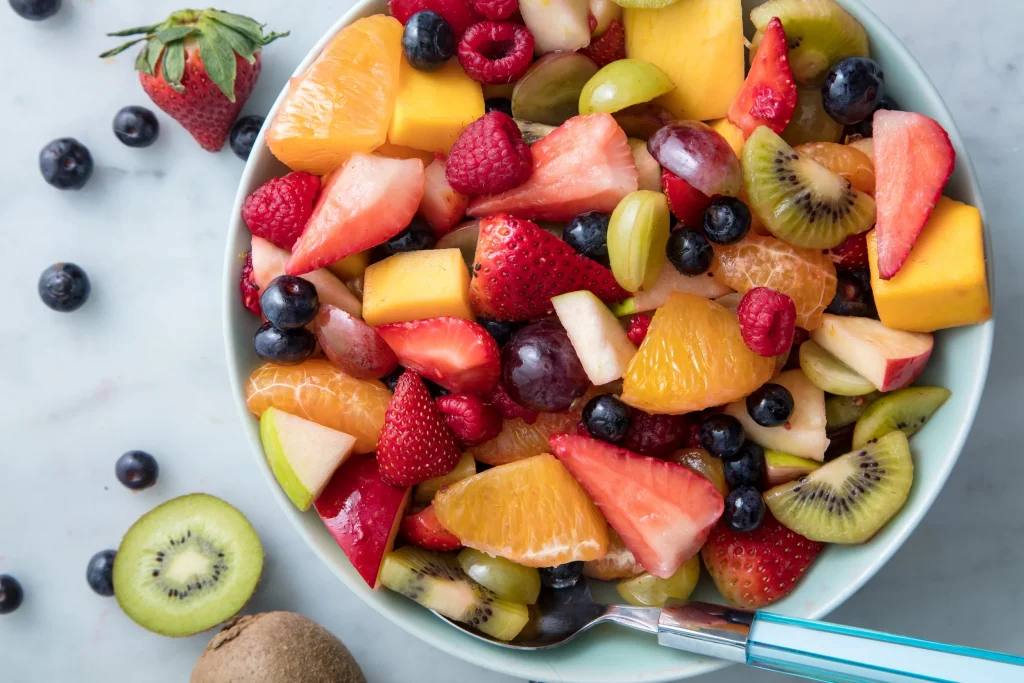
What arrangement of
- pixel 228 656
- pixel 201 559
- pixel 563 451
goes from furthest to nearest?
pixel 201 559 < pixel 228 656 < pixel 563 451

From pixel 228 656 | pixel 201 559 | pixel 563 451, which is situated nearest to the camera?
pixel 563 451

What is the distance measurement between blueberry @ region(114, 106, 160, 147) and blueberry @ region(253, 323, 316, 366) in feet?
2.32

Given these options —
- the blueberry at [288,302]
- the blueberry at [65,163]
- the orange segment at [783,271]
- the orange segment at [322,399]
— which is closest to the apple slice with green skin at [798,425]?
the orange segment at [783,271]

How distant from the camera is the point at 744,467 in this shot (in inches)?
59.0

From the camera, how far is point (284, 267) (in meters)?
1.54

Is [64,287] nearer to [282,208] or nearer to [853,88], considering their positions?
[282,208]

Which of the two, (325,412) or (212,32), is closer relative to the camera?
(325,412)

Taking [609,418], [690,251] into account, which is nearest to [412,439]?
[609,418]

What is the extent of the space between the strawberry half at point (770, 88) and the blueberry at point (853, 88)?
2.5 inches

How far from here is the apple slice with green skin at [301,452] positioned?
1469 mm

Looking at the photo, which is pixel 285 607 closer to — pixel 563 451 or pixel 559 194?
pixel 563 451

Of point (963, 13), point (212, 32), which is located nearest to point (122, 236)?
point (212, 32)

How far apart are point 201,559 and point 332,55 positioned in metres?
1.11

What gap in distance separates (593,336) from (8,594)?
1488mm
